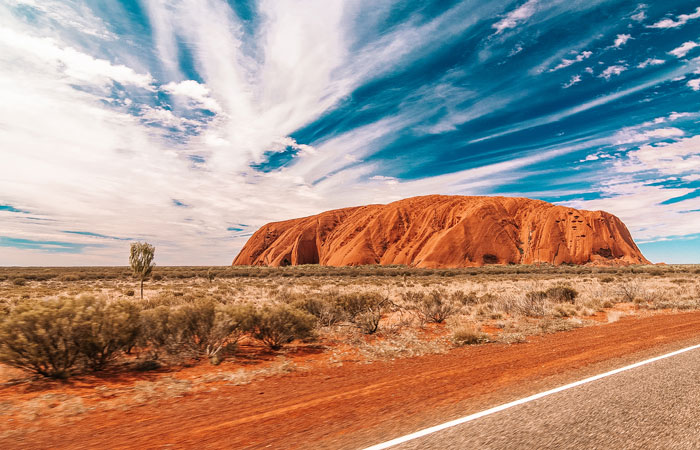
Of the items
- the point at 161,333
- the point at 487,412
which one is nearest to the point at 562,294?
the point at 487,412

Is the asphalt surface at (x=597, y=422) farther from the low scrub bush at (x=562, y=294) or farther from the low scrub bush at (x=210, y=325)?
the low scrub bush at (x=562, y=294)

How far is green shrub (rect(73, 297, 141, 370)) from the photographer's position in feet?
21.9

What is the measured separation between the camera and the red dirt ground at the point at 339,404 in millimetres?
4039

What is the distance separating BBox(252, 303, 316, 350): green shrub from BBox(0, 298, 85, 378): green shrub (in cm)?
379

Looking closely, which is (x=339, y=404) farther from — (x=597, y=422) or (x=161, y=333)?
(x=161, y=333)

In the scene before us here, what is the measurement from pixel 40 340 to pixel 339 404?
559cm

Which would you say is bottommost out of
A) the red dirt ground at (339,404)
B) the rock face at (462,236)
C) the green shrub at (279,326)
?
the red dirt ground at (339,404)

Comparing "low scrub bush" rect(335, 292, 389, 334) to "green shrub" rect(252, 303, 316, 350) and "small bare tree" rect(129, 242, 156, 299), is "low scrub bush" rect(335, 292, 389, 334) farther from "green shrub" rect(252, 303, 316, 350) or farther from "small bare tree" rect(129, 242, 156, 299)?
"small bare tree" rect(129, 242, 156, 299)

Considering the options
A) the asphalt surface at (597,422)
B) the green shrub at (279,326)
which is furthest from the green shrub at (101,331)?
the asphalt surface at (597,422)

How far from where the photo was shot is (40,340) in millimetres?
6230

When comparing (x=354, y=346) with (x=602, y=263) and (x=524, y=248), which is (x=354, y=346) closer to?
(x=524, y=248)

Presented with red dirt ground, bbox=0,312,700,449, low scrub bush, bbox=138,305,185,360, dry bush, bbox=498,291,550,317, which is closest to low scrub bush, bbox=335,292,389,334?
red dirt ground, bbox=0,312,700,449

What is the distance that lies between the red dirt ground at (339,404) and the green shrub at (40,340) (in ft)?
6.70

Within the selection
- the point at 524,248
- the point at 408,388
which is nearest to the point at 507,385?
the point at 408,388
